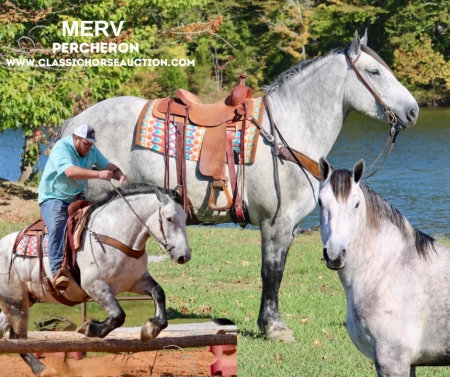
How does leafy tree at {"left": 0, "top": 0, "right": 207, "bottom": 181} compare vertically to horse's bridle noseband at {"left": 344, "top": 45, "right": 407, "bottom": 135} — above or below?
above

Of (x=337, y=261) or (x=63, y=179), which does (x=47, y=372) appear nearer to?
(x=63, y=179)

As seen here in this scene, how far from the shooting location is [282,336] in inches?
290

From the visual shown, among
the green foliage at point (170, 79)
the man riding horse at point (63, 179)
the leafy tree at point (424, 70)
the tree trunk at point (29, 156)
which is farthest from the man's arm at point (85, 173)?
the leafy tree at point (424, 70)

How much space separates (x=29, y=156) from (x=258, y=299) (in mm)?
12266

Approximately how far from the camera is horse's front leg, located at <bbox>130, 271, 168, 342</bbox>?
17.3 ft

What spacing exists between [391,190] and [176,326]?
617 inches

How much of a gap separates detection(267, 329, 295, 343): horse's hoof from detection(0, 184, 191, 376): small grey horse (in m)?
2.09

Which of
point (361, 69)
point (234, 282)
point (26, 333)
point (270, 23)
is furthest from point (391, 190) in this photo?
point (270, 23)

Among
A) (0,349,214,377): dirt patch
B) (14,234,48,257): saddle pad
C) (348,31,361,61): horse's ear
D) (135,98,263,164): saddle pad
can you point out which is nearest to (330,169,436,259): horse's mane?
(14,234,48,257): saddle pad

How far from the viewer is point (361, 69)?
7500 mm

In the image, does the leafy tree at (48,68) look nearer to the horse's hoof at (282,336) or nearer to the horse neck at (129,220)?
the horse's hoof at (282,336)

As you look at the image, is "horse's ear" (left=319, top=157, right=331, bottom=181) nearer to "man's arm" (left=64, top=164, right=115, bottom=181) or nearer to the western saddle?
"man's arm" (left=64, top=164, right=115, bottom=181)

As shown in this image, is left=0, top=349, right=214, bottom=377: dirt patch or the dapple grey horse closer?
left=0, top=349, right=214, bottom=377: dirt patch

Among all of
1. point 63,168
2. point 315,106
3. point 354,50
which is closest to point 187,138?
point 315,106
